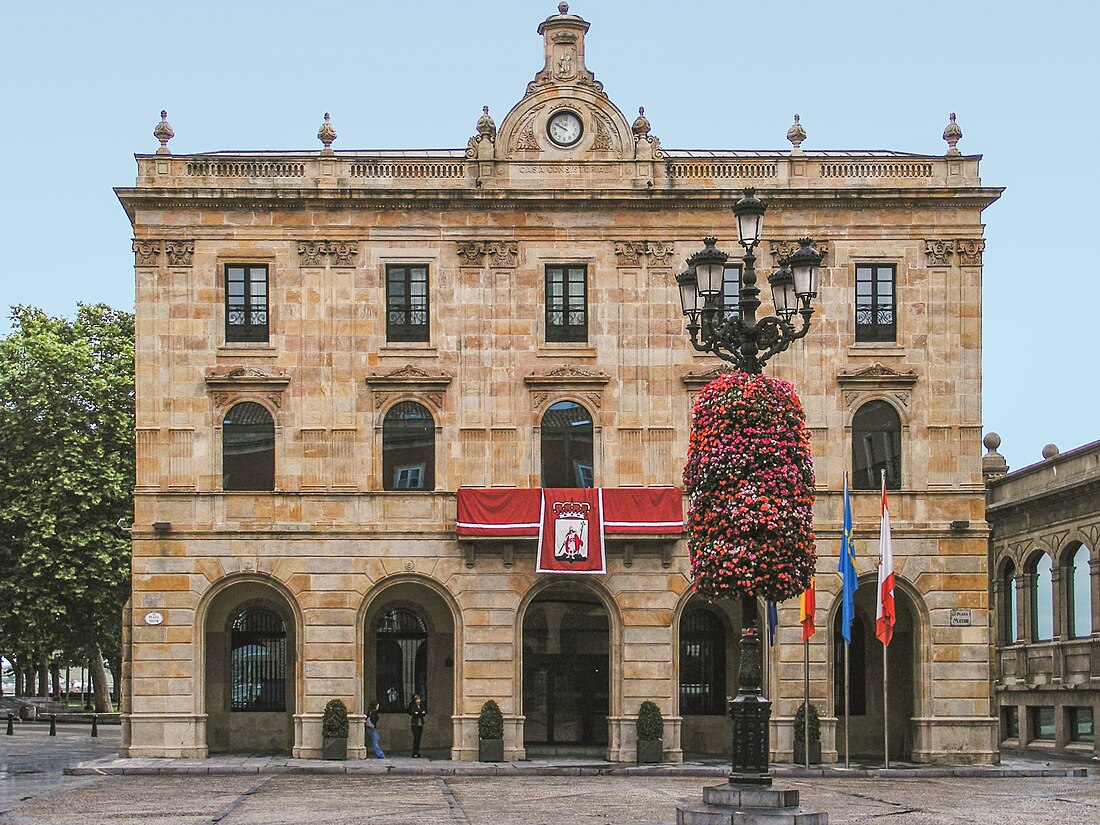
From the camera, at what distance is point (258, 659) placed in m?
48.4

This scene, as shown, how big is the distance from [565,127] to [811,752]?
16.7 m

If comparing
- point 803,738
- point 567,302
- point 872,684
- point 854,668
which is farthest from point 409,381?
point 872,684

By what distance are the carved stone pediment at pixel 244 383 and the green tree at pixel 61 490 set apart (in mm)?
17904

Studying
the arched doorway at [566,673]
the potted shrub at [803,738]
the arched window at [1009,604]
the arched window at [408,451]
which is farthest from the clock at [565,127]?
the arched window at [1009,604]

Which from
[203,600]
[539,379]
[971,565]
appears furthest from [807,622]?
[203,600]

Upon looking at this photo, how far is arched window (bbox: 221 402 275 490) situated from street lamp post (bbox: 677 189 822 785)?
63.3 feet

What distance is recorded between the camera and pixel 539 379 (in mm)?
46281

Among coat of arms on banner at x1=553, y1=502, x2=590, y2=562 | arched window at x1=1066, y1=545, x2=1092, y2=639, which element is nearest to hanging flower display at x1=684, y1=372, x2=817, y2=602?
coat of arms on banner at x1=553, y1=502, x2=590, y2=562

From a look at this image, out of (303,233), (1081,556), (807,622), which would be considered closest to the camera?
(807,622)

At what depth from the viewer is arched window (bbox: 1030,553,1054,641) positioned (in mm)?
58219

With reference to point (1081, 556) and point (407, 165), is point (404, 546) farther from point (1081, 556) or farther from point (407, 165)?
point (1081, 556)

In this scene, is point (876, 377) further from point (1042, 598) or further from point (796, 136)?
point (1042, 598)

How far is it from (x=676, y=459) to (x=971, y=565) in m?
7.77

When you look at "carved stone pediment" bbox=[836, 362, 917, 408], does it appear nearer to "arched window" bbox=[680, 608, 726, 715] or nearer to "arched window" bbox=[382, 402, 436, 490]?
"arched window" bbox=[680, 608, 726, 715]
